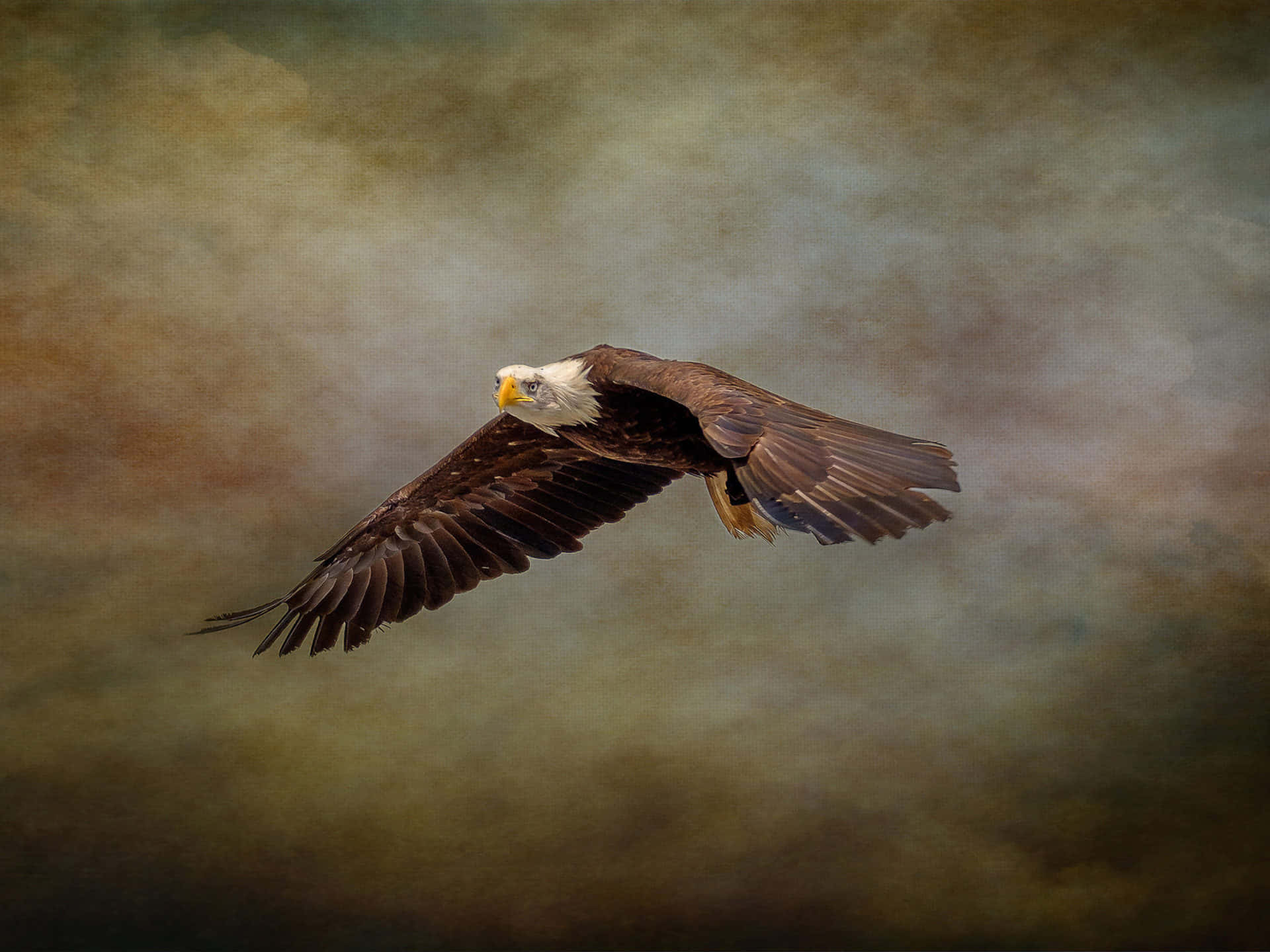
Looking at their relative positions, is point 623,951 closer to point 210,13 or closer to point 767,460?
point 767,460

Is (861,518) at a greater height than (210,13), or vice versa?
(210,13)

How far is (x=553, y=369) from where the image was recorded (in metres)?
4.71

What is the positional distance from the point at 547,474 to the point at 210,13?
2.99m

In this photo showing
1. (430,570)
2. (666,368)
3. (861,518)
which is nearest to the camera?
(861,518)

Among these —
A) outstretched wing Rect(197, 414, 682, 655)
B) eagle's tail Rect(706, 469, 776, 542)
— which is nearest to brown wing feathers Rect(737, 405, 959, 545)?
eagle's tail Rect(706, 469, 776, 542)

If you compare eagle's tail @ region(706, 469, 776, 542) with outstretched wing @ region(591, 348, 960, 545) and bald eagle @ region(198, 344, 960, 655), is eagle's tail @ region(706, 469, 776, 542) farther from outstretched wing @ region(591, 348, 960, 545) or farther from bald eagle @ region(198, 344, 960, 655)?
outstretched wing @ region(591, 348, 960, 545)

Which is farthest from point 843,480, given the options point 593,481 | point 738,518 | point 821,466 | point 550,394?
point 593,481

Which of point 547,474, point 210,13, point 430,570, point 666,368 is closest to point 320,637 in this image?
point 430,570

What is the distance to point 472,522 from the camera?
5.40 m

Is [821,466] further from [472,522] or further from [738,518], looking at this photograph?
[472,522]

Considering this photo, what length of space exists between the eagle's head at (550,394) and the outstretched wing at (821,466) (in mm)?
745

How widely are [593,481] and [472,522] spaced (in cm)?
48

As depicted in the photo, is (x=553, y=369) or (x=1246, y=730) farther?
(x=1246, y=730)

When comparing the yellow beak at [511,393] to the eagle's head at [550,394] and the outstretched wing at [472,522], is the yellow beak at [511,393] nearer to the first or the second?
the eagle's head at [550,394]
